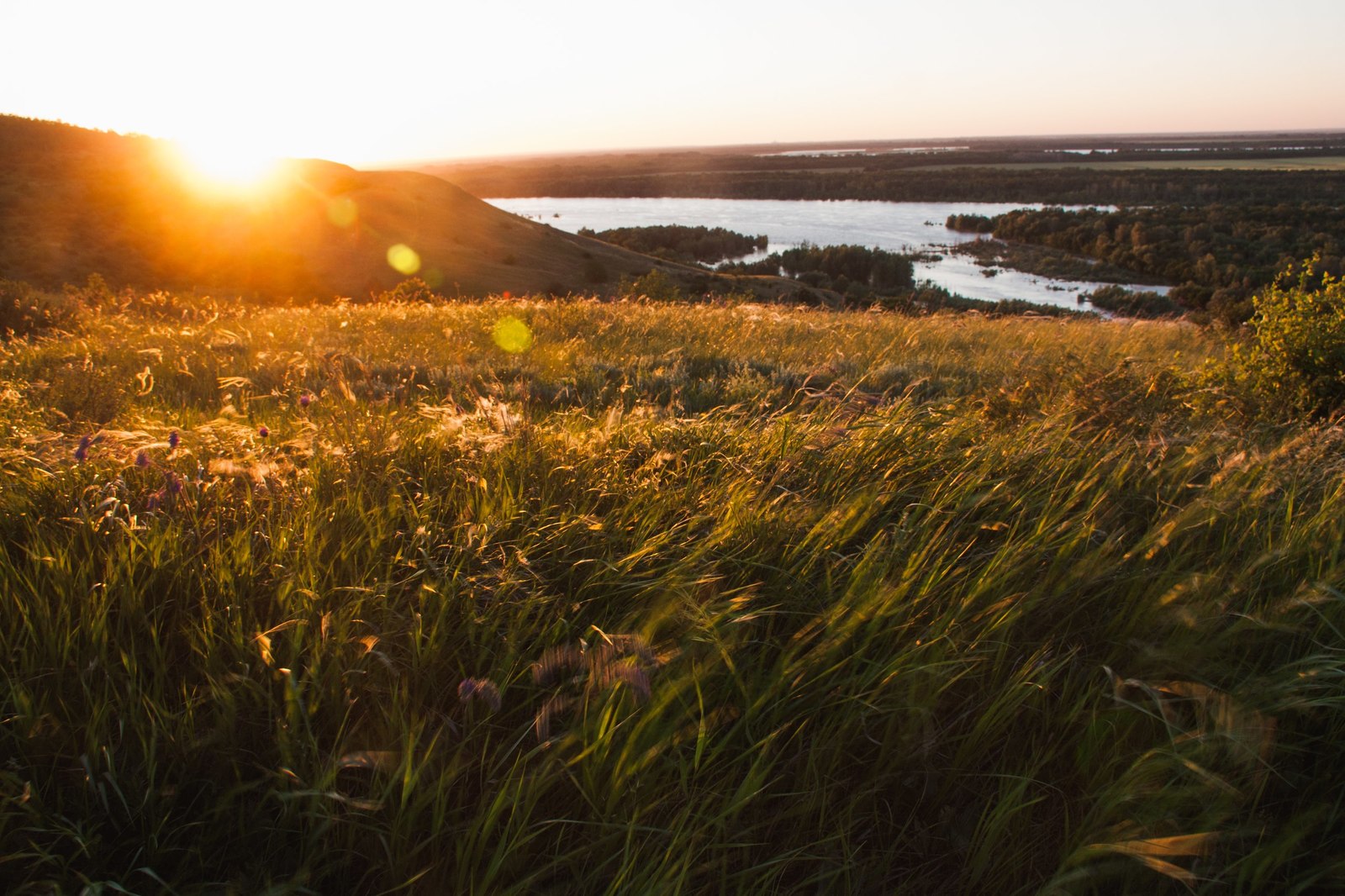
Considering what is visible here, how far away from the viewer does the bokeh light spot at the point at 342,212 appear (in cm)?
6225

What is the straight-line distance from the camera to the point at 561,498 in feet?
8.42

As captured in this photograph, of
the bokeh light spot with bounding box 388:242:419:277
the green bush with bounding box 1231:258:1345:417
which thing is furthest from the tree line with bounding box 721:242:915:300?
the green bush with bounding box 1231:258:1345:417

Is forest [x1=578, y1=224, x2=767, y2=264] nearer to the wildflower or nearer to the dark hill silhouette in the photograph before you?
the dark hill silhouette

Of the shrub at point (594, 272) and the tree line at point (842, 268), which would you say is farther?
the tree line at point (842, 268)

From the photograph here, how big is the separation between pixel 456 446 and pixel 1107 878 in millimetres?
2432

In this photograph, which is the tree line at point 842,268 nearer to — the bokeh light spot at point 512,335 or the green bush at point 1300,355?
the bokeh light spot at point 512,335

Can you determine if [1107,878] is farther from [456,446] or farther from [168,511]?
[168,511]

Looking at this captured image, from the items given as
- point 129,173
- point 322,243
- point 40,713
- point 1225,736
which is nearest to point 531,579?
point 40,713

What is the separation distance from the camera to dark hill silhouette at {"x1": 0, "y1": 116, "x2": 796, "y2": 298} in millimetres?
47250

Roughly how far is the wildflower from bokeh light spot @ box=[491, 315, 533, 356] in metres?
5.76

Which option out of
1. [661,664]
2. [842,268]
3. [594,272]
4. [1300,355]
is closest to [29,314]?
[661,664]

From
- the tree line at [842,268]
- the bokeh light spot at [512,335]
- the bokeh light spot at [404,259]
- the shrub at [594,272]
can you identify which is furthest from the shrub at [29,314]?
the tree line at [842,268]

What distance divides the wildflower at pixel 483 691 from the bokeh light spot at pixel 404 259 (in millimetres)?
58544

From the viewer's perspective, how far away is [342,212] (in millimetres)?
64375
